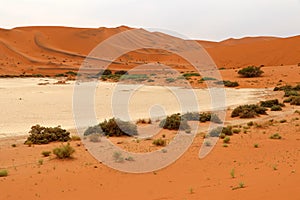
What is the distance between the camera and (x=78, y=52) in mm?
103812

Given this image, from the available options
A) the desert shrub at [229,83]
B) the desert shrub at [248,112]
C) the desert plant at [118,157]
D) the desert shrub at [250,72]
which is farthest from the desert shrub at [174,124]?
the desert shrub at [250,72]

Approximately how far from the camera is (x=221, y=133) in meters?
15.8

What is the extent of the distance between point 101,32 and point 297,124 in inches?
4109

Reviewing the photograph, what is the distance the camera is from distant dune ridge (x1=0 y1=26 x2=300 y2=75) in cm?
8069

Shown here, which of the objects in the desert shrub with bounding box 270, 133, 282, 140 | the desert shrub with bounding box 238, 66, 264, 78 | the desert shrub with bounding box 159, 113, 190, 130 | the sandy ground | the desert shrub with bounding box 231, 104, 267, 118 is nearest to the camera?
the desert shrub with bounding box 270, 133, 282, 140

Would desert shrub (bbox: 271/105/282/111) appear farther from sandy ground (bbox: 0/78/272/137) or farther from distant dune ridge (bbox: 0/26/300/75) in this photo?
distant dune ridge (bbox: 0/26/300/75)

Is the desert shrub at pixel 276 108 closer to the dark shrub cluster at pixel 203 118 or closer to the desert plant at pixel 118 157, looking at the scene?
the dark shrub cluster at pixel 203 118

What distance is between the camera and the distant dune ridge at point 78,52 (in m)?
80.7

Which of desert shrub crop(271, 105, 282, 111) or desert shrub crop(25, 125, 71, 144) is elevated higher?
desert shrub crop(25, 125, 71, 144)

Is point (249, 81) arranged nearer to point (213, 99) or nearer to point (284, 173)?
point (213, 99)

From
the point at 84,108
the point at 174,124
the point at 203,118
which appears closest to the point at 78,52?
the point at 84,108

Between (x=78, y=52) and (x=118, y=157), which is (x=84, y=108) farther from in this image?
(x=78, y=52)

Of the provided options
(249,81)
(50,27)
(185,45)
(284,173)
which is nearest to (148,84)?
(249,81)

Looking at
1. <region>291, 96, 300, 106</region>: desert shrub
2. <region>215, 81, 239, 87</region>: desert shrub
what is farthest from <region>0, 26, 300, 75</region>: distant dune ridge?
<region>291, 96, 300, 106</region>: desert shrub
